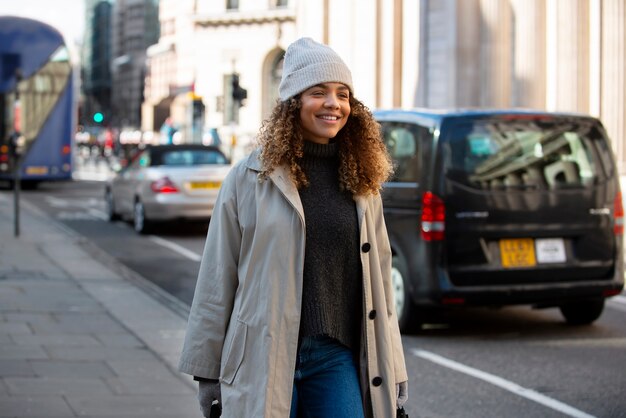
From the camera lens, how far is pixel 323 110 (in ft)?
11.4

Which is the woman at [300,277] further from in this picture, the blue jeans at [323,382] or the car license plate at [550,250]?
the car license plate at [550,250]

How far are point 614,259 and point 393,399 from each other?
589 cm

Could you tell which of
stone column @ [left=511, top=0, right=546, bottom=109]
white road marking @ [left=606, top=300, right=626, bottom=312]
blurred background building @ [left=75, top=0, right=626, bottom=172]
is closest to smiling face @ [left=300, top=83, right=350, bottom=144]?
blurred background building @ [left=75, top=0, right=626, bottom=172]

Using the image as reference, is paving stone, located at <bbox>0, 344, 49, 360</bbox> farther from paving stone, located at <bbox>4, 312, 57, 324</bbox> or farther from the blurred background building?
the blurred background building

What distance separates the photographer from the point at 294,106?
349cm

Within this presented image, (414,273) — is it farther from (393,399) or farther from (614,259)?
(393,399)

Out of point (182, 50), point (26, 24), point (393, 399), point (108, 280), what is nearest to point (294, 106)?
point (393, 399)

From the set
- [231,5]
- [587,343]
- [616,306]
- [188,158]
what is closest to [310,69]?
[587,343]

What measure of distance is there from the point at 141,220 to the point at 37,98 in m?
13.4

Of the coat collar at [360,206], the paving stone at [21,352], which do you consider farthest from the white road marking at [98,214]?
the coat collar at [360,206]

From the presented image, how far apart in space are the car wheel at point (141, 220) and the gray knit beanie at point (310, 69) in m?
15.0

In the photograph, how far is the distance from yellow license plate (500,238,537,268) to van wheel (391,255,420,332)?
795mm

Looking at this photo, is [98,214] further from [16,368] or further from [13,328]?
[16,368]

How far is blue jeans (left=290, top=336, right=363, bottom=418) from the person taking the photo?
3338mm
